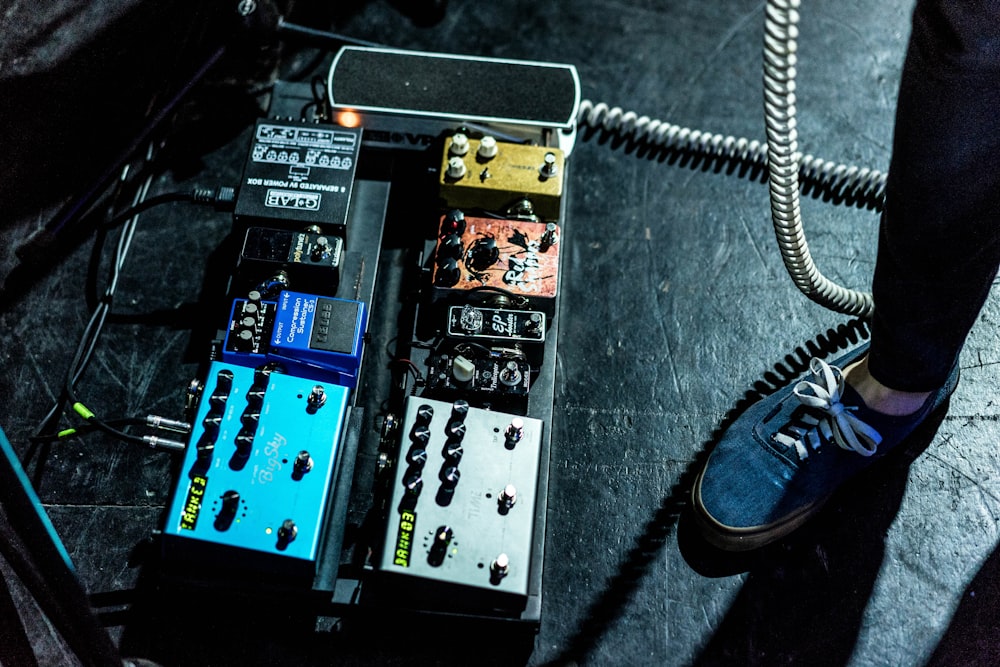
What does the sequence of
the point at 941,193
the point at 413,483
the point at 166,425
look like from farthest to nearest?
the point at 166,425
the point at 413,483
the point at 941,193

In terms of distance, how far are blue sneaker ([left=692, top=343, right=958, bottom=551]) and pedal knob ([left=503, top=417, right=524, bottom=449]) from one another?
1.79 feet


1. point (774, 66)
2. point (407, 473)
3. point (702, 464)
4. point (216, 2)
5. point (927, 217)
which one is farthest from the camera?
point (216, 2)

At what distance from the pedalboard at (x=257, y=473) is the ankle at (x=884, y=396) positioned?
1.38 metres

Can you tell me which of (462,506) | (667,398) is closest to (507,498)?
(462,506)

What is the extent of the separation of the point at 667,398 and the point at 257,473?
122 centimetres

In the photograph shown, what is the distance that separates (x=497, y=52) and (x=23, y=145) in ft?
5.30

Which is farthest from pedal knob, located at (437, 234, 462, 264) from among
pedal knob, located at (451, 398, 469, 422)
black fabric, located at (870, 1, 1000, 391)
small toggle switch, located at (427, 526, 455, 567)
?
black fabric, located at (870, 1, 1000, 391)

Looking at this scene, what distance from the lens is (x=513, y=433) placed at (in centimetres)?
241

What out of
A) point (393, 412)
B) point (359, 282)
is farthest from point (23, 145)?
point (393, 412)

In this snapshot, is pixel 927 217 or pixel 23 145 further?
pixel 23 145

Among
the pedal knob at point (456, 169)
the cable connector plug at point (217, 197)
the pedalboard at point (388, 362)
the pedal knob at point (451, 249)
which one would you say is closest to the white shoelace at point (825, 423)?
the pedalboard at point (388, 362)

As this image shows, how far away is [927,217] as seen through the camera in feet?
6.74

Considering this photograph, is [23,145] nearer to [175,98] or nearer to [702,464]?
[175,98]

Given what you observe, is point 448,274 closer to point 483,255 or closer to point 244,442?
point 483,255
